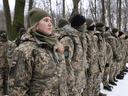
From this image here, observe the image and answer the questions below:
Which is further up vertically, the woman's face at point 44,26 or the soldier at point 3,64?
the woman's face at point 44,26

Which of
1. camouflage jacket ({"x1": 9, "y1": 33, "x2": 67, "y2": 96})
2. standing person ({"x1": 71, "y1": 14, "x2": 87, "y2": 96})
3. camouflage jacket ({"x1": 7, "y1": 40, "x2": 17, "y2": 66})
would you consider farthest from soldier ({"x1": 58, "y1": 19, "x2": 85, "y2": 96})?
camouflage jacket ({"x1": 7, "y1": 40, "x2": 17, "y2": 66})

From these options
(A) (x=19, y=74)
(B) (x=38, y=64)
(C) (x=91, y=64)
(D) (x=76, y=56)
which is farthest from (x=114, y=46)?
(A) (x=19, y=74)

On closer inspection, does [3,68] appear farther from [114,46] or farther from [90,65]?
[114,46]

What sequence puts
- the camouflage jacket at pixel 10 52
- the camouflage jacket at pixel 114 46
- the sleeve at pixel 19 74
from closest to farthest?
1. the sleeve at pixel 19 74
2. the camouflage jacket at pixel 10 52
3. the camouflage jacket at pixel 114 46

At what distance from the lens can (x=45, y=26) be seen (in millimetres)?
1437

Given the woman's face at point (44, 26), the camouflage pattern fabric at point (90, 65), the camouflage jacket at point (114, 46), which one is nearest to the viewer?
the woman's face at point (44, 26)

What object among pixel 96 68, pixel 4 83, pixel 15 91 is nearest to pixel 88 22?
pixel 96 68

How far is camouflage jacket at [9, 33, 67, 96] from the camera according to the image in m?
1.23

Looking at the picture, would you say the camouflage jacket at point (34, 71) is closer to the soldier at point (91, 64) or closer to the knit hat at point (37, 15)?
the knit hat at point (37, 15)

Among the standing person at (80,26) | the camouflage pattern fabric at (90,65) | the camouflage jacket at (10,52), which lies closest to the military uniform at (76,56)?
A: the standing person at (80,26)

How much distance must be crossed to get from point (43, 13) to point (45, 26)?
0.18 m

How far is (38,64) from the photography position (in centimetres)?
131

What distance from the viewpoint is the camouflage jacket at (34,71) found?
1.23 metres

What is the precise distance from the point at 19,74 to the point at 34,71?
163mm
